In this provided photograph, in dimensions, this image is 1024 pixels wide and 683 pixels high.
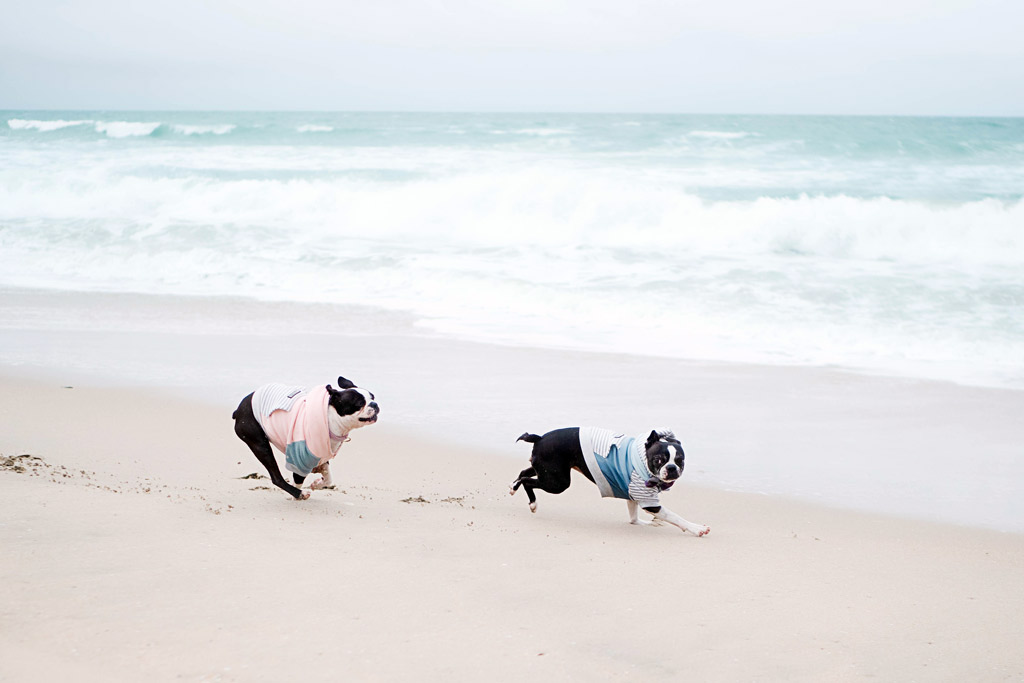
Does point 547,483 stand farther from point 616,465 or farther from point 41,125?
point 41,125

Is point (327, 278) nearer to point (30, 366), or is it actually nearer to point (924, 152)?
point (30, 366)

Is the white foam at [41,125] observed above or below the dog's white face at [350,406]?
above

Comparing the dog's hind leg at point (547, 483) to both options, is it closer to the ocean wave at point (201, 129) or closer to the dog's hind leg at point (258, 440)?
the dog's hind leg at point (258, 440)

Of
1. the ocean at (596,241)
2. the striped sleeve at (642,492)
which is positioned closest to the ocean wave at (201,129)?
the ocean at (596,241)

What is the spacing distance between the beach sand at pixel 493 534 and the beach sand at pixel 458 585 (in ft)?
0.05

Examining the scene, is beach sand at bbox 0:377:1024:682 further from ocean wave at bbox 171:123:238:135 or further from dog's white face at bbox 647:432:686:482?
ocean wave at bbox 171:123:238:135

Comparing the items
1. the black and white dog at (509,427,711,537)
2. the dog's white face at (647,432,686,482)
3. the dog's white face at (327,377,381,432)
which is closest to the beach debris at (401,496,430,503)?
the black and white dog at (509,427,711,537)

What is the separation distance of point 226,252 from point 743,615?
13.4 meters

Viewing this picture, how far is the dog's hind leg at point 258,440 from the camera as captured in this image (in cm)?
484

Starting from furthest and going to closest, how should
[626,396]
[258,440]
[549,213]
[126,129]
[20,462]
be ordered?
[126,129] → [549,213] → [626,396] → [20,462] → [258,440]

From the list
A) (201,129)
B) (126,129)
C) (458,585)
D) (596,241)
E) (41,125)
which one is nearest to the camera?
(458,585)

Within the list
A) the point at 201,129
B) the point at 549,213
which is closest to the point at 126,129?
the point at 201,129

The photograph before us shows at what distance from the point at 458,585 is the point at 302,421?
136 cm

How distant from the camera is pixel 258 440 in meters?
4.85
